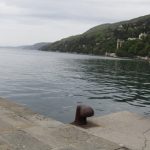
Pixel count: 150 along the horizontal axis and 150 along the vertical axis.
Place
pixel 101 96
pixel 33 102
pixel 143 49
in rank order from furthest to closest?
pixel 143 49 < pixel 101 96 < pixel 33 102

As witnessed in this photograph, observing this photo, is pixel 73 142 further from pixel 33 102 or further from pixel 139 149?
pixel 33 102

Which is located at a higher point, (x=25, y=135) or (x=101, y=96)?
(x=25, y=135)

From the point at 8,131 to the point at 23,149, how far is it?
4.93ft

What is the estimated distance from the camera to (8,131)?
946cm

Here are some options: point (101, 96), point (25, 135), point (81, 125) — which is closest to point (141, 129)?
point (81, 125)

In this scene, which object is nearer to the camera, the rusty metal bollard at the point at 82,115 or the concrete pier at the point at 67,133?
the concrete pier at the point at 67,133

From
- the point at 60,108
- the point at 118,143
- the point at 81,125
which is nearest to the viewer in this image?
the point at 118,143

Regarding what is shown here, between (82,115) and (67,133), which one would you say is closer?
(67,133)

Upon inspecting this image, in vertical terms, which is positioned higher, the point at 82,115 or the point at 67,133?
the point at 82,115

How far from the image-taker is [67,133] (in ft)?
31.8

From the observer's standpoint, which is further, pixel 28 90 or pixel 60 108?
pixel 28 90

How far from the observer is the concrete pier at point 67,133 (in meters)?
8.63

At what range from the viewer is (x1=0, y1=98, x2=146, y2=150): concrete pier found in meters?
8.63

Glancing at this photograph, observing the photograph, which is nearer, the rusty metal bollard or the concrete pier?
the concrete pier
